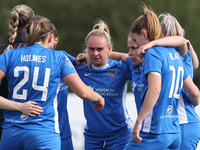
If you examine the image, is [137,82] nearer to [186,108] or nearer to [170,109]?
[186,108]

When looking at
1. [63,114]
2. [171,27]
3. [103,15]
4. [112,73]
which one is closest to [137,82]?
[112,73]

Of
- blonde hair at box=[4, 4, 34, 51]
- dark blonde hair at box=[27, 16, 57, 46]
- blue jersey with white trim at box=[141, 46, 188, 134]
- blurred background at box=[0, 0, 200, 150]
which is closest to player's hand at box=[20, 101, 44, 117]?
dark blonde hair at box=[27, 16, 57, 46]

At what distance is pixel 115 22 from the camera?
87.1 feet

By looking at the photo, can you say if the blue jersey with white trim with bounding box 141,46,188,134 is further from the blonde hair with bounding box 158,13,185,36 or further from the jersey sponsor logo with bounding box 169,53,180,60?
the blonde hair with bounding box 158,13,185,36

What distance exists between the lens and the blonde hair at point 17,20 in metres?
3.96

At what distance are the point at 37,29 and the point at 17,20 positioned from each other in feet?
1.24

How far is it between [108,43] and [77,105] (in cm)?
226

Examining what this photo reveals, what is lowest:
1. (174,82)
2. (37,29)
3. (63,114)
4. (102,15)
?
(63,114)

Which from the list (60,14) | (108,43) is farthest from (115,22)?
(108,43)

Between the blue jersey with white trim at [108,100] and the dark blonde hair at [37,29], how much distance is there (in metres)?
1.11

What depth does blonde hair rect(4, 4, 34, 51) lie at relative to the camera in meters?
3.96

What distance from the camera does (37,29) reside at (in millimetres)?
3703

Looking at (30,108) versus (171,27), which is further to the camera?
(171,27)

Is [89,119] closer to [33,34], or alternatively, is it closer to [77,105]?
[33,34]
